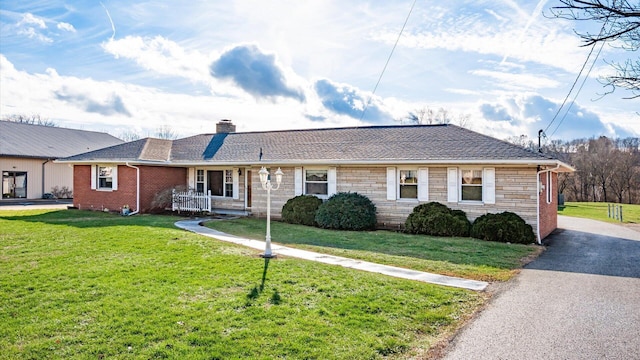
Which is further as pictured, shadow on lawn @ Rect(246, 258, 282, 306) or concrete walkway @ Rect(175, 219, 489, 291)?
concrete walkway @ Rect(175, 219, 489, 291)

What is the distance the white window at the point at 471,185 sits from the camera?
1520 cm

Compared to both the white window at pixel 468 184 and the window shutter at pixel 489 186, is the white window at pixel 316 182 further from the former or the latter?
the window shutter at pixel 489 186

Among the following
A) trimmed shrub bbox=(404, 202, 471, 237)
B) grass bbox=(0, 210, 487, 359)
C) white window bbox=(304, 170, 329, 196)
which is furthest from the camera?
white window bbox=(304, 170, 329, 196)

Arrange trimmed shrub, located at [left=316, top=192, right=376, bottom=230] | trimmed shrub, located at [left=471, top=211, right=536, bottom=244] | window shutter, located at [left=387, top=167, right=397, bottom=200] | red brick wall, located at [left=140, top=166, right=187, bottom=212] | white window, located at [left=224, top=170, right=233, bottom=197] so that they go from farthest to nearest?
white window, located at [left=224, top=170, right=233, bottom=197] → red brick wall, located at [left=140, top=166, right=187, bottom=212] → window shutter, located at [left=387, top=167, right=397, bottom=200] → trimmed shrub, located at [left=316, top=192, right=376, bottom=230] → trimmed shrub, located at [left=471, top=211, right=536, bottom=244]

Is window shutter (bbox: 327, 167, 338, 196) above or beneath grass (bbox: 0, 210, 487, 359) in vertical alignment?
above

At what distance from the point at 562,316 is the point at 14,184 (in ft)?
104

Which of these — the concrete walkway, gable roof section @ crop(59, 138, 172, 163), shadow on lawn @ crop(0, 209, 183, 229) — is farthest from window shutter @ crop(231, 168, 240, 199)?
the concrete walkway

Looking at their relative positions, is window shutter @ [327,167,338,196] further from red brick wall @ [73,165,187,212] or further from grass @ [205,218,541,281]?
red brick wall @ [73,165,187,212]

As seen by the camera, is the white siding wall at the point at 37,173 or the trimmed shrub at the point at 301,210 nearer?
the trimmed shrub at the point at 301,210

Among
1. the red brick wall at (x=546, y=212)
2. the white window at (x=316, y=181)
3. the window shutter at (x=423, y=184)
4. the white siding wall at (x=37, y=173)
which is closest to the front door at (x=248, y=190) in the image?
the white window at (x=316, y=181)

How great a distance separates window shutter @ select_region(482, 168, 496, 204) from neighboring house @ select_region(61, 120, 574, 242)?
1.3 inches

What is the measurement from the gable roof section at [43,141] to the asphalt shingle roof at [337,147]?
32.0 ft

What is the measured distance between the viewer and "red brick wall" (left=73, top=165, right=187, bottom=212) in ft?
65.9

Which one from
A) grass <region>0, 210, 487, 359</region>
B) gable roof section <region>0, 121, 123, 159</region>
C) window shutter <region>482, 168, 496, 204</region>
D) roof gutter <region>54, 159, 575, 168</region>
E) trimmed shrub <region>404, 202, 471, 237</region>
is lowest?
grass <region>0, 210, 487, 359</region>
